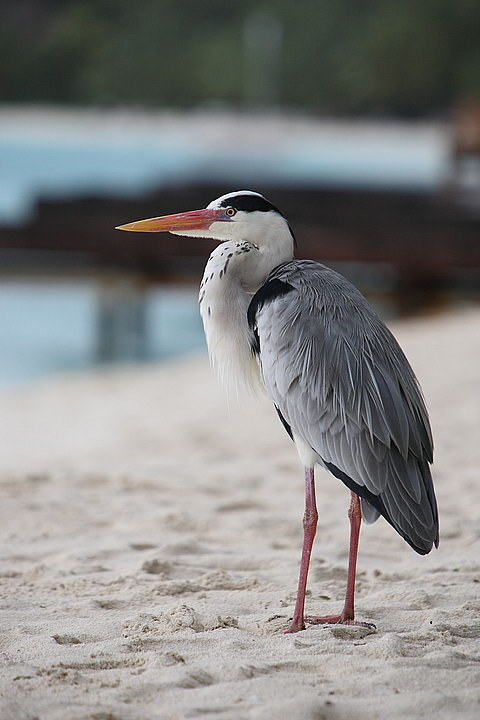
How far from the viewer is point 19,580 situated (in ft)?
8.43

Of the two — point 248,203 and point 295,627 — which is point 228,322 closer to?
point 248,203

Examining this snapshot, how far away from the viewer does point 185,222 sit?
2500mm

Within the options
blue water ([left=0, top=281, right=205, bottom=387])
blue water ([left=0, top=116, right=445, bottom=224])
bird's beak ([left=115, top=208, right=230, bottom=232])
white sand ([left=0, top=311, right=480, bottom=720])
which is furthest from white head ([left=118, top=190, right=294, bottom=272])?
blue water ([left=0, top=116, right=445, bottom=224])

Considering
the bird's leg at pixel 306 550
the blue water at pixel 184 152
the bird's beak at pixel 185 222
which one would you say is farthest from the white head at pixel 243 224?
the blue water at pixel 184 152

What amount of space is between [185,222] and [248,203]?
0.55 feet

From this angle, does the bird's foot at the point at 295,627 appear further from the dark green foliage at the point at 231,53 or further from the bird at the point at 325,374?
the dark green foliage at the point at 231,53

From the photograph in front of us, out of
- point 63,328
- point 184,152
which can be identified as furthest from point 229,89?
point 63,328

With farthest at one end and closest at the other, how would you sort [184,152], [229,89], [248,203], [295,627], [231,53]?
1. [231,53]
2. [229,89]
3. [184,152]
4. [248,203]
5. [295,627]

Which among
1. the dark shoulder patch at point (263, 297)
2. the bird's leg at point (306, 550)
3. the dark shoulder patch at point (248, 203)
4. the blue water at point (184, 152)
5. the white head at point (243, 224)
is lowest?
the bird's leg at point (306, 550)

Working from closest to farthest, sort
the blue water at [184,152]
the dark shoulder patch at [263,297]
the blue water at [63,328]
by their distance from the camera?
1. the dark shoulder patch at [263,297]
2. the blue water at [63,328]
3. the blue water at [184,152]

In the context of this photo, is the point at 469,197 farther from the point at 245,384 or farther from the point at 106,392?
the point at 245,384

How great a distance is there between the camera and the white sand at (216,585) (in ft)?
5.89

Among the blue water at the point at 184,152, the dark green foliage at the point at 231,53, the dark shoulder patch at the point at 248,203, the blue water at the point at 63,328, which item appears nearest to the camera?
the dark shoulder patch at the point at 248,203

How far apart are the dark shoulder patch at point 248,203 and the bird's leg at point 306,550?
2.14ft
